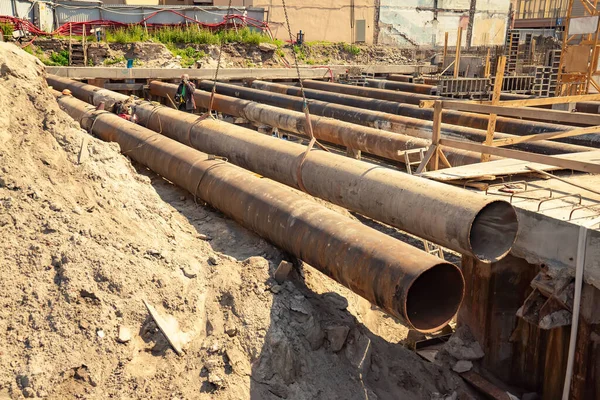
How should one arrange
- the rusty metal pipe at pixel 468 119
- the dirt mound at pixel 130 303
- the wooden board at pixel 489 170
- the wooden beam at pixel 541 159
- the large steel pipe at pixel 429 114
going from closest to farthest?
the dirt mound at pixel 130 303 < the wooden beam at pixel 541 159 < the wooden board at pixel 489 170 < the rusty metal pipe at pixel 468 119 < the large steel pipe at pixel 429 114

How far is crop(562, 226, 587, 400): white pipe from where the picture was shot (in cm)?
572

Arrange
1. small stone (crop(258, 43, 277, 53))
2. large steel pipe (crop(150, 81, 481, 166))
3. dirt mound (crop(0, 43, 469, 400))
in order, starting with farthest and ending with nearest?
1. small stone (crop(258, 43, 277, 53))
2. large steel pipe (crop(150, 81, 481, 166))
3. dirt mound (crop(0, 43, 469, 400))

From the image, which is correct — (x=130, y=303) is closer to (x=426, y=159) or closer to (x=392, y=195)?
(x=392, y=195)

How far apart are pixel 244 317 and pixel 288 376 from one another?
2.48ft

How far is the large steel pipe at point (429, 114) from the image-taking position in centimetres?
1195

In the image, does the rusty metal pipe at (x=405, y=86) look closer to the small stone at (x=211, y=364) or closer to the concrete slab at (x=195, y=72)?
the concrete slab at (x=195, y=72)

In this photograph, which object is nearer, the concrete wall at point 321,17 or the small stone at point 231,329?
the small stone at point 231,329

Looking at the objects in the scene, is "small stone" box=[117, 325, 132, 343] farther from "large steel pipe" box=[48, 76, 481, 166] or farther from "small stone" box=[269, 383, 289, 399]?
"large steel pipe" box=[48, 76, 481, 166]

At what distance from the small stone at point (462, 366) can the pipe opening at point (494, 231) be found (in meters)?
1.76

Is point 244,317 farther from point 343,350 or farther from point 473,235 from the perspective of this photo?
point 473,235

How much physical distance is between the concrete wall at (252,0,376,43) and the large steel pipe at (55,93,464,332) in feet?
79.9

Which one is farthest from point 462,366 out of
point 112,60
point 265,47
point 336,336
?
point 265,47

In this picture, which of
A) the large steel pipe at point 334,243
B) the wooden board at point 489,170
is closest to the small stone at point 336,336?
the large steel pipe at point 334,243

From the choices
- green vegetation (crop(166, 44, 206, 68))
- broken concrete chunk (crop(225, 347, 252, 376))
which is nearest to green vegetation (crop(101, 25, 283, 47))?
green vegetation (crop(166, 44, 206, 68))
